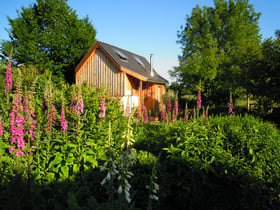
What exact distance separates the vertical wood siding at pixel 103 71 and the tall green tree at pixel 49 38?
417 cm

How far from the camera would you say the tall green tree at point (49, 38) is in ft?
63.6

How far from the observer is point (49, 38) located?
19.9 metres

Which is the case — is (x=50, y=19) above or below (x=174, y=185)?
above

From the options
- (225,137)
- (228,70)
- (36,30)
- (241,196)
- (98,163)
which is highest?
(36,30)

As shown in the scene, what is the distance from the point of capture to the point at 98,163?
3.72m

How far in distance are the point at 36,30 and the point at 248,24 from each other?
80.5ft

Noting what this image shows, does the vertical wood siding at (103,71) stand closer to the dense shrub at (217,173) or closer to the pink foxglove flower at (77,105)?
the pink foxglove flower at (77,105)

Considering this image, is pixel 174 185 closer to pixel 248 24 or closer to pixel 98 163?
pixel 98 163

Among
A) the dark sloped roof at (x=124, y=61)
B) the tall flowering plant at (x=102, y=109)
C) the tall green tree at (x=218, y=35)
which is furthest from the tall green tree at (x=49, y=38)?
the tall flowering plant at (x=102, y=109)

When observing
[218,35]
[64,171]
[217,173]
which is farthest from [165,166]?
[218,35]

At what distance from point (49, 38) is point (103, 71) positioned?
8.25 metres

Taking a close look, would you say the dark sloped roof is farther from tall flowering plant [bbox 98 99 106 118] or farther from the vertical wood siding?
tall flowering plant [bbox 98 99 106 118]

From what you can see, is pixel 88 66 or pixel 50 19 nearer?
pixel 88 66

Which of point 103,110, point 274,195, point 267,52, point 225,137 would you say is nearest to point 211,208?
point 274,195
